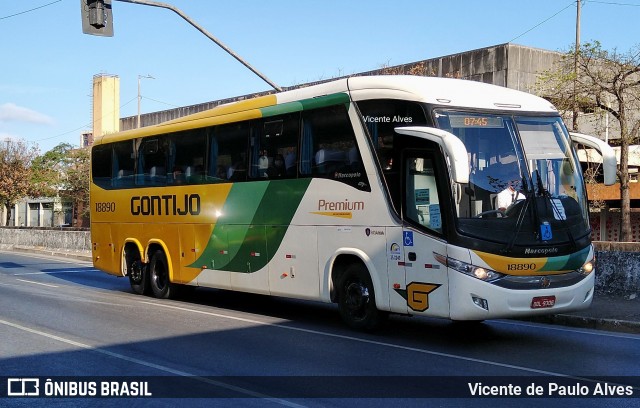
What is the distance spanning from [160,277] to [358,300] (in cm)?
697

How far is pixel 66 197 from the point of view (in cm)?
6000

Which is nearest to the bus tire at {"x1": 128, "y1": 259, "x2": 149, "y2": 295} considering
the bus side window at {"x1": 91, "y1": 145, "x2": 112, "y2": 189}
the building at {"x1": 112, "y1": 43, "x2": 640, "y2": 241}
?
the bus side window at {"x1": 91, "y1": 145, "x2": 112, "y2": 189}

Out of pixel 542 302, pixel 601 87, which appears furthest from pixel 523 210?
pixel 601 87

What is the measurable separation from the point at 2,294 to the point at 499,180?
40.3ft

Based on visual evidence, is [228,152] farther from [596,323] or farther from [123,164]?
[596,323]

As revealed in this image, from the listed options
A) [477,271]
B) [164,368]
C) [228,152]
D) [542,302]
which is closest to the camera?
[164,368]

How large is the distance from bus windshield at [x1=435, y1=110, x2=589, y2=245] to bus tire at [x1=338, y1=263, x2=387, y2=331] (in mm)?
2139

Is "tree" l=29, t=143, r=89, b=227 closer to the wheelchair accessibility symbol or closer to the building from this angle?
the building

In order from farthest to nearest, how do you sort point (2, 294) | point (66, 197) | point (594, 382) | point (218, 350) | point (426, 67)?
point (66, 197) < point (426, 67) < point (2, 294) < point (218, 350) < point (594, 382)

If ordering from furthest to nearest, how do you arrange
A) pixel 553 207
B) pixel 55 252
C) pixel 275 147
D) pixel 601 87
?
→ pixel 55 252
pixel 601 87
pixel 275 147
pixel 553 207

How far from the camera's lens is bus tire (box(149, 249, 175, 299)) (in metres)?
16.8

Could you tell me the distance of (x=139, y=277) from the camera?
17734mm

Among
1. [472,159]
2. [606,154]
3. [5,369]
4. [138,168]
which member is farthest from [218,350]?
[138,168]

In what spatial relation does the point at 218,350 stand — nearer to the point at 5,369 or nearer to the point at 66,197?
the point at 5,369
